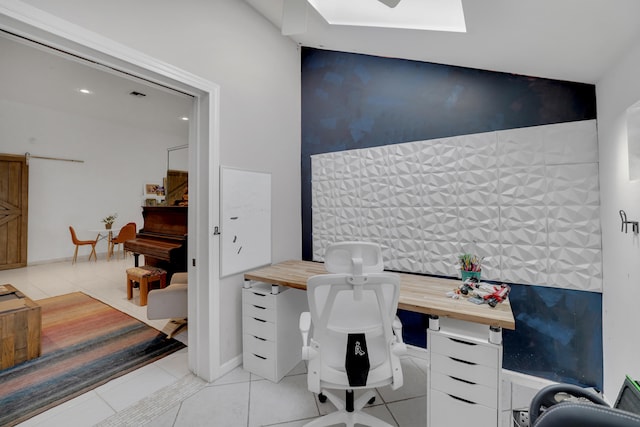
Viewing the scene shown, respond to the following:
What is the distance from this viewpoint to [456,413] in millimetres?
1515

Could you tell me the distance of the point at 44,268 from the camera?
554 centimetres

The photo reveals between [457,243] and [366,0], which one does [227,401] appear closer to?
[457,243]

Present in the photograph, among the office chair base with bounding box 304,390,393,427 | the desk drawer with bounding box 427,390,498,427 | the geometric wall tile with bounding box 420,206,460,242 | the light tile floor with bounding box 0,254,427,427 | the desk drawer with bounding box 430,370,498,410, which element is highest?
the geometric wall tile with bounding box 420,206,460,242

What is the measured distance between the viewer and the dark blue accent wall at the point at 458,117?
1918 millimetres

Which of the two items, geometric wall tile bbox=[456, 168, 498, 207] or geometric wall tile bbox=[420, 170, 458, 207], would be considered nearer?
geometric wall tile bbox=[456, 168, 498, 207]

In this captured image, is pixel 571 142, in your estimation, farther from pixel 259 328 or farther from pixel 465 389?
pixel 259 328

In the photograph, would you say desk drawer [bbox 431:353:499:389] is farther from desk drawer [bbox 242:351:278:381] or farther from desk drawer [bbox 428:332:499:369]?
desk drawer [bbox 242:351:278:381]

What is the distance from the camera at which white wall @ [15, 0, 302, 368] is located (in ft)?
5.54

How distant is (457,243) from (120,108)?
21.8 ft

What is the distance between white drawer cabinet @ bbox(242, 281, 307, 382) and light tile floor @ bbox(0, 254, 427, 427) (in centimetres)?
9

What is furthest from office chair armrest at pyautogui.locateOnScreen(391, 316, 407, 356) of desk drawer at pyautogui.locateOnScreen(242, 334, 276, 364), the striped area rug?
the striped area rug

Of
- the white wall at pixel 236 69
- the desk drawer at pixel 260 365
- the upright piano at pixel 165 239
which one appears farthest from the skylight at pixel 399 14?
the upright piano at pixel 165 239

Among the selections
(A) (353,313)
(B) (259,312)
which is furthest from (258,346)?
(A) (353,313)

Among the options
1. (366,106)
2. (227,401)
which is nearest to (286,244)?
(227,401)
